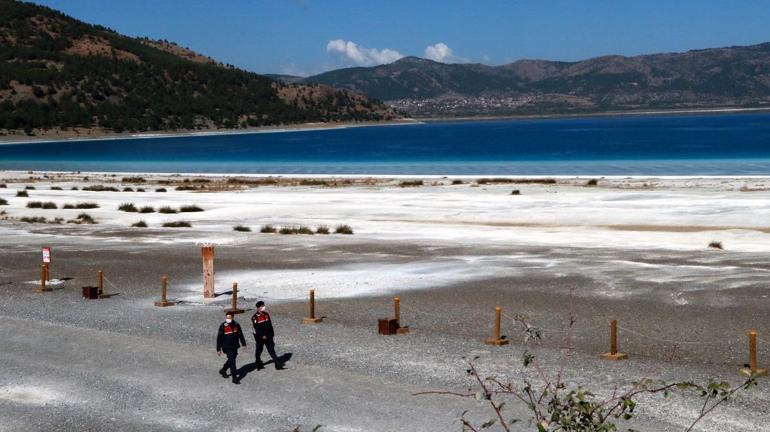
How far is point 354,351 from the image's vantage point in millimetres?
18250

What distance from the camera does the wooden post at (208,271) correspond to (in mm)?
23812

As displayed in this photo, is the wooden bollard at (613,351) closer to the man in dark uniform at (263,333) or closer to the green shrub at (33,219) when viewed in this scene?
the man in dark uniform at (263,333)

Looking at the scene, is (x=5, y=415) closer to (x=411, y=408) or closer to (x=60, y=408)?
(x=60, y=408)

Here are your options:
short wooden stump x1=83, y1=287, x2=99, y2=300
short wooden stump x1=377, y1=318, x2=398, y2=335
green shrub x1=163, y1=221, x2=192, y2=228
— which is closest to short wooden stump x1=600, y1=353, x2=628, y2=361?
short wooden stump x1=377, y1=318, x2=398, y2=335

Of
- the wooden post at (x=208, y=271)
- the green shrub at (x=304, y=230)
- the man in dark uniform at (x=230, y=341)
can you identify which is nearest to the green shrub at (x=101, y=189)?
the green shrub at (x=304, y=230)

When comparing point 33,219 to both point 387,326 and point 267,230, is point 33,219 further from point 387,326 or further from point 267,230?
point 387,326

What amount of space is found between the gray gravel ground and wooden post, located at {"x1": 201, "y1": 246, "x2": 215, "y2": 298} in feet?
3.41

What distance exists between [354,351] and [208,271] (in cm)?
690

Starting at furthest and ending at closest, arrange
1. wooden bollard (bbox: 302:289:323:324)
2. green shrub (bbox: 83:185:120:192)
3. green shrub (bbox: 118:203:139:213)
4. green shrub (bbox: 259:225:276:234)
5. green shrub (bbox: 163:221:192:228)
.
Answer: green shrub (bbox: 83:185:120:192)
green shrub (bbox: 118:203:139:213)
green shrub (bbox: 163:221:192:228)
green shrub (bbox: 259:225:276:234)
wooden bollard (bbox: 302:289:323:324)

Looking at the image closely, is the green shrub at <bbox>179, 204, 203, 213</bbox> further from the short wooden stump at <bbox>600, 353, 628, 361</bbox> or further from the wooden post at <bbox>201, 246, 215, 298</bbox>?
the short wooden stump at <bbox>600, 353, 628, 361</bbox>

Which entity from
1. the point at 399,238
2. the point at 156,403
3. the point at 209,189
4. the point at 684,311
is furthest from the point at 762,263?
the point at 209,189

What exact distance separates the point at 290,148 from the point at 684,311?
411 ft

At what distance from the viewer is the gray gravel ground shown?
47.6ft

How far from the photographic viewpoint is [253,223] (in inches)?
1734
